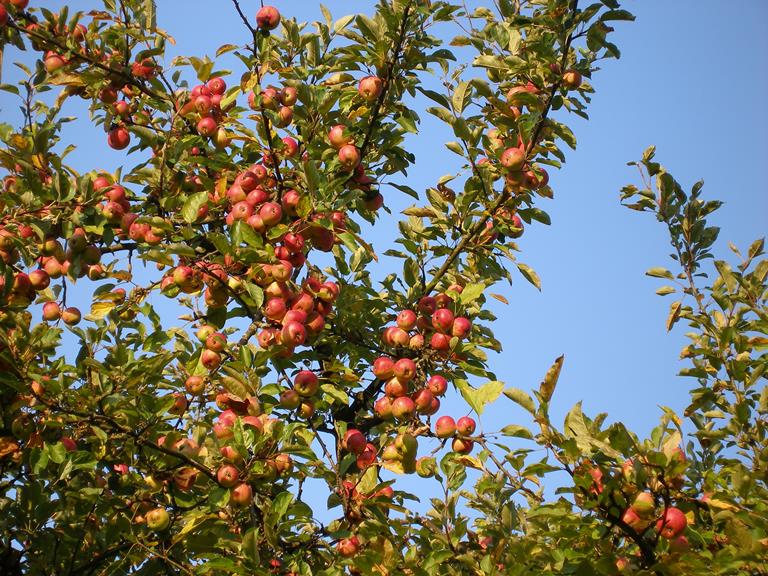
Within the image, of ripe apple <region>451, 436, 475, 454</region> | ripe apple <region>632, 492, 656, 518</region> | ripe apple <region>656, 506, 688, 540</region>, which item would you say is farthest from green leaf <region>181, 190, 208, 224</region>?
ripe apple <region>656, 506, 688, 540</region>

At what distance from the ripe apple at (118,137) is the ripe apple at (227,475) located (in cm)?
239

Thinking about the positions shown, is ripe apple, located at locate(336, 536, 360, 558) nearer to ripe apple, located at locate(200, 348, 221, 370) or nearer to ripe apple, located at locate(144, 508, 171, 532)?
ripe apple, located at locate(144, 508, 171, 532)

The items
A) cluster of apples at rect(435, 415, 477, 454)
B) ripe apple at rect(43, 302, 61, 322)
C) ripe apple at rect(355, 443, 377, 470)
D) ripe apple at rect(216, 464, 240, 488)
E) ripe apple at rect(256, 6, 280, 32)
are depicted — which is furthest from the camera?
ripe apple at rect(43, 302, 61, 322)

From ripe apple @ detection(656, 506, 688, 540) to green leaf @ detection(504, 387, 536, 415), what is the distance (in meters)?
0.57

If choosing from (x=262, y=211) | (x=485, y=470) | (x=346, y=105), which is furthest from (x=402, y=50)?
(x=485, y=470)

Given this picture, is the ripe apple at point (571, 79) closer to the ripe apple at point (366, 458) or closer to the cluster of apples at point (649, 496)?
the cluster of apples at point (649, 496)

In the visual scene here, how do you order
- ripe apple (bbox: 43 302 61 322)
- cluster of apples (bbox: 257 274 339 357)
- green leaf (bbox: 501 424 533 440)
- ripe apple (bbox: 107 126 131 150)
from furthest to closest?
ripe apple (bbox: 107 126 131 150) → ripe apple (bbox: 43 302 61 322) → cluster of apples (bbox: 257 274 339 357) → green leaf (bbox: 501 424 533 440)

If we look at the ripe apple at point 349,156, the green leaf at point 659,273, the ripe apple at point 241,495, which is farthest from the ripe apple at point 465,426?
the green leaf at point 659,273

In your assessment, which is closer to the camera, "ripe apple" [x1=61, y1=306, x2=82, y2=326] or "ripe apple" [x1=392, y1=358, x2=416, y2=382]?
"ripe apple" [x1=392, y1=358, x2=416, y2=382]

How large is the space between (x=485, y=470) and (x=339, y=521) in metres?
0.69

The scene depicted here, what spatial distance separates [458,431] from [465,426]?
0.05m

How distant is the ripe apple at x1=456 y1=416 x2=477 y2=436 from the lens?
3.63 metres

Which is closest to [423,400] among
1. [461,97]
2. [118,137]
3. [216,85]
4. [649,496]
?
[649,496]

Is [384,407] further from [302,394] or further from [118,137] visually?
[118,137]
